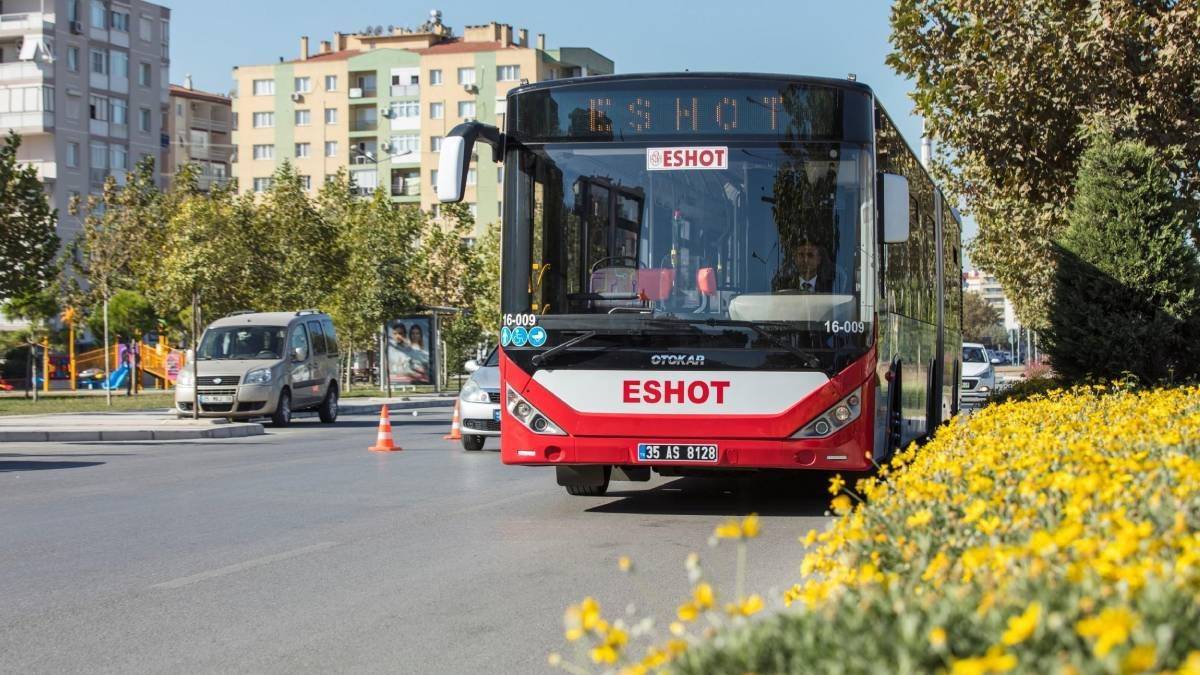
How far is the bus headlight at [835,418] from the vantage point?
1131 centimetres

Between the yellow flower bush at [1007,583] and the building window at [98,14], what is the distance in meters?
83.7

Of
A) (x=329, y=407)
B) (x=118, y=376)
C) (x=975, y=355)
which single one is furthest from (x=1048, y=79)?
(x=118, y=376)

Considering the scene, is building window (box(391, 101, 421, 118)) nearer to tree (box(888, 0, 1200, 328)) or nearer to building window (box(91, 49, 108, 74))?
building window (box(91, 49, 108, 74))

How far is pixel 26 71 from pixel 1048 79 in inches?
2690

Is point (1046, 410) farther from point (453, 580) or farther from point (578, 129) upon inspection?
point (453, 580)

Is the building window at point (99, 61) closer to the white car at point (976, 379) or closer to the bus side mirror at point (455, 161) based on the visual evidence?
the white car at point (976, 379)

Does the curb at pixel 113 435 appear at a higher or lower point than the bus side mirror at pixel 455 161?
lower

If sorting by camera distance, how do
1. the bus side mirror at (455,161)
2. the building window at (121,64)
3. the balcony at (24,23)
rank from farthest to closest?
the building window at (121,64)
the balcony at (24,23)
the bus side mirror at (455,161)

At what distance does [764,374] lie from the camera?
11.4 metres

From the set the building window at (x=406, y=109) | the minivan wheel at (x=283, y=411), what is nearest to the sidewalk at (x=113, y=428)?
the minivan wheel at (x=283, y=411)

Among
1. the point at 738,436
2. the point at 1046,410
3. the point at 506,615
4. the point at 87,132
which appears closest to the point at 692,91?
→ the point at 738,436

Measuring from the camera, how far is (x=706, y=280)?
37.5 ft

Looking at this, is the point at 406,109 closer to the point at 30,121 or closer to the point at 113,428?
the point at 30,121

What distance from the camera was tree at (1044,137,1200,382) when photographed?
18.6m
